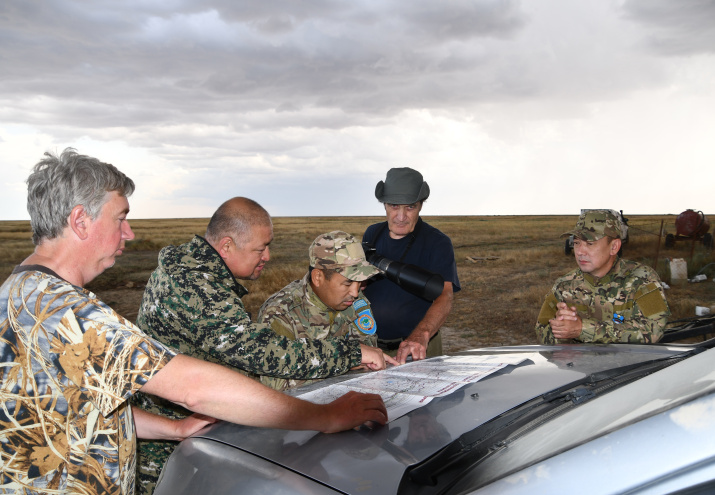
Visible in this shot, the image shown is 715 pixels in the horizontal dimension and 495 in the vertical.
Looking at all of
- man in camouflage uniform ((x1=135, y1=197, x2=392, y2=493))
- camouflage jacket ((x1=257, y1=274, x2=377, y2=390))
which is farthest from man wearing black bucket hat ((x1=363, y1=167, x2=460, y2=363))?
man in camouflage uniform ((x1=135, y1=197, x2=392, y2=493))

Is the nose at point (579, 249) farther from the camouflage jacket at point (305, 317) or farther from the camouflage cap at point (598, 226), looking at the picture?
the camouflage jacket at point (305, 317)

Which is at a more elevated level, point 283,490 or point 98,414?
point 98,414

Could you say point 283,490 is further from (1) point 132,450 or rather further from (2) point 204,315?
(2) point 204,315

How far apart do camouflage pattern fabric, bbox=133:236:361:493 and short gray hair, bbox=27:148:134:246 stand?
749 millimetres

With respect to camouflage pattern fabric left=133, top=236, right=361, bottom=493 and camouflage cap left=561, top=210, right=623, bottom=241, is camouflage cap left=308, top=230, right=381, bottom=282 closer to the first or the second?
camouflage pattern fabric left=133, top=236, right=361, bottom=493

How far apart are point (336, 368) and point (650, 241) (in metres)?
25.6

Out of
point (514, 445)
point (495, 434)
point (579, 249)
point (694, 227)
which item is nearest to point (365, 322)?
point (579, 249)

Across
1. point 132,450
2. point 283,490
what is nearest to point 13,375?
point 132,450

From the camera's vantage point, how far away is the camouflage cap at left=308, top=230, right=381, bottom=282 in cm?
306

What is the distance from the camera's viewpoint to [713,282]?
538 inches

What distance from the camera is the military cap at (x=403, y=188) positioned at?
4.16 metres

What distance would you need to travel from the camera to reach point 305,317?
320cm

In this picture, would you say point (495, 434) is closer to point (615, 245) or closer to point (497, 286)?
point (615, 245)

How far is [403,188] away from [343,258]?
51.5 inches
